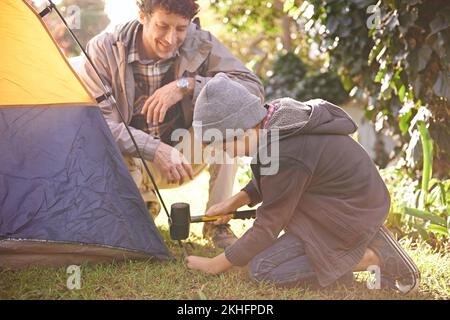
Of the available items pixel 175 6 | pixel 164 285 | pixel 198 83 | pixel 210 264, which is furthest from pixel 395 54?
pixel 164 285

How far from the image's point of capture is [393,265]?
2.09 meters

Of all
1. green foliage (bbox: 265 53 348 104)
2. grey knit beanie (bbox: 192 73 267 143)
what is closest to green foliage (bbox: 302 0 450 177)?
grey knit beanie (bbox: 192 73 267 143)

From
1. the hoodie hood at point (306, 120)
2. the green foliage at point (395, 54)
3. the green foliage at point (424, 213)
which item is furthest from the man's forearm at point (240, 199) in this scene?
the green foliage at point (395, 54)

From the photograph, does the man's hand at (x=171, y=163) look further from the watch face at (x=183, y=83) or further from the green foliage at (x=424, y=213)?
the green foliage at (x=424, y=213)

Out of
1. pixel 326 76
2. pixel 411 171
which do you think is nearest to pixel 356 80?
pixel 411 171

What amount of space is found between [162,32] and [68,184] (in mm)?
846

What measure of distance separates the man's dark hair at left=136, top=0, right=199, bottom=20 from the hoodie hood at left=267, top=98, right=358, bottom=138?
76cm

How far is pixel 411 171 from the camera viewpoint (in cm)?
339

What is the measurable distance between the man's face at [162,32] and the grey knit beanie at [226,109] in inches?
28.0

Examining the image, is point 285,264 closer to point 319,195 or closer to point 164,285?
point 319,195

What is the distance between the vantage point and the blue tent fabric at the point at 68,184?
2162 mm

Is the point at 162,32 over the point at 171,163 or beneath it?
over

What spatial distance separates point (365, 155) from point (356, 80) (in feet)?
6.32
